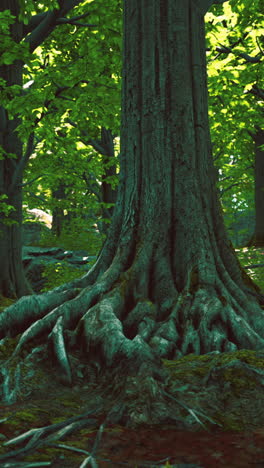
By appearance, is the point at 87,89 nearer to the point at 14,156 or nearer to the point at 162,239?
the point at 14,156

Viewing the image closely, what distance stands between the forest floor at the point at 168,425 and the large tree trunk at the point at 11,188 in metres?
7.72

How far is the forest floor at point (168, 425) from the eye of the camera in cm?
224

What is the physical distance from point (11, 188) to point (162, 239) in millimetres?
7178

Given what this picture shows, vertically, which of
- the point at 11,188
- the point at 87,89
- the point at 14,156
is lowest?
the point at 11,188

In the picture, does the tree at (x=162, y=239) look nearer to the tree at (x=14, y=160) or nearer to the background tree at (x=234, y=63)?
the background tree at (x=234, y=63)

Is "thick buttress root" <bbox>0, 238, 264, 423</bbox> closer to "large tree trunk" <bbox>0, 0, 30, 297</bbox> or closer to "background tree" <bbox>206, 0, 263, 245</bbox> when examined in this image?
"large tree trunk" <bbox>0, 0, 30, 297</bbox>

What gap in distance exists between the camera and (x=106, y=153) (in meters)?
15.4

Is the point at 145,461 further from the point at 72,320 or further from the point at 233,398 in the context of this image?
the point at 72,320

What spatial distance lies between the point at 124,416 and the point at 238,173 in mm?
22319

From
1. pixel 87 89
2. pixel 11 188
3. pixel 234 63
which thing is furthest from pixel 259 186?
pixel 11 188

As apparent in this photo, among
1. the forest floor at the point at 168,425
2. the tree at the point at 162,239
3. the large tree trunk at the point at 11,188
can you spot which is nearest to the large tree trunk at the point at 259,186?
the large tree trunk at the point at 11,188

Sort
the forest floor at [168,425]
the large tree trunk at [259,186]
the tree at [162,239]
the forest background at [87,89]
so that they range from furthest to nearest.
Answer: the large tree trunk at [259,186] → the forest background at [87,89] → the tree at [162,239] → the forest floor at [168,425]

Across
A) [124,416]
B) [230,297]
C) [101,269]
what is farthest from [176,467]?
[101,269]

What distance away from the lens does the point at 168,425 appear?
2.69 metres
